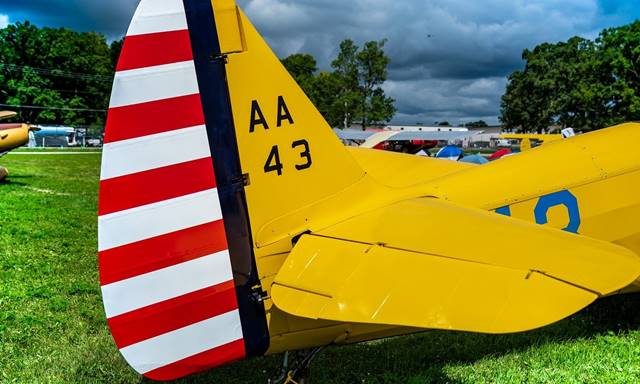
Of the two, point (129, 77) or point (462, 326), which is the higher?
point (129, 77)

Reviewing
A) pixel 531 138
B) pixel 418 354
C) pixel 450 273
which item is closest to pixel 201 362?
pixel 450 273

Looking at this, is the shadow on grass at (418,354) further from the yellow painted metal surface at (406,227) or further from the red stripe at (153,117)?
the red stripe at (153,117)

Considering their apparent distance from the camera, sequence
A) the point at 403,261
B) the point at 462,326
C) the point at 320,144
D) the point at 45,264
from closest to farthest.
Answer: the point at 462,326 < the point at 403,261 < the point at 320,144 < the point at 45,264

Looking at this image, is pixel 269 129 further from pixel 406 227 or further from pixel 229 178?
pixel 406 227

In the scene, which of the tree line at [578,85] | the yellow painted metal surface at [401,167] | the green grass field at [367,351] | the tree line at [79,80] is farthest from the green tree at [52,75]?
the yellow painted metal surface at [401,167]

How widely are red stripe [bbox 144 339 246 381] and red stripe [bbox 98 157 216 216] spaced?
77 cm

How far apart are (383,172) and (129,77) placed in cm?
224

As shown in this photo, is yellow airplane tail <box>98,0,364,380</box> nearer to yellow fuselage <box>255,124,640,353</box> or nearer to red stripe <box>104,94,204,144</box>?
red stripe <box>104,94,204,144</box>

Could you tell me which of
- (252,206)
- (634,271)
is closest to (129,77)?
(252,206)

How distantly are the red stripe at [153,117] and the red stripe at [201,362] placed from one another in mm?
1079

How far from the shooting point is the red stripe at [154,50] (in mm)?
2166

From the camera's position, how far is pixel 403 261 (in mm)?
A: 1986

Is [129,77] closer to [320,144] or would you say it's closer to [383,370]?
[320,144]

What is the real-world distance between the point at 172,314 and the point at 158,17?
4.53ft
